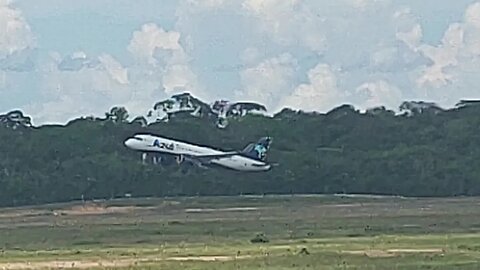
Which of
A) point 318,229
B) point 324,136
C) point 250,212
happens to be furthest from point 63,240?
point 324,136

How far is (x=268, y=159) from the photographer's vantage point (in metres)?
153

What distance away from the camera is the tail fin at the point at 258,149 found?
14838cm

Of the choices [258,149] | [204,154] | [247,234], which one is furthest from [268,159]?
[247,234]

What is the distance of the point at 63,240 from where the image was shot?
250 ft

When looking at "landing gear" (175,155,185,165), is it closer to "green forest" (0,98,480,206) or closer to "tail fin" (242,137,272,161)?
"green forest" (0,98,480,206)

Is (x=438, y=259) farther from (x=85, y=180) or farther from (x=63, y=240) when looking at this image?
(x=85, y=180)

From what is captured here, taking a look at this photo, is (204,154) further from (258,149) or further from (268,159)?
(268,159)

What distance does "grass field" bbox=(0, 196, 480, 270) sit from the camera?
5206 cm

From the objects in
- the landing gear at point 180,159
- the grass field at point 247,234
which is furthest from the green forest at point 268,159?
the grass field at point 247,234

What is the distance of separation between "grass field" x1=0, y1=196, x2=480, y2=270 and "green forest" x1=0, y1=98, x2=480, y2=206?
10.2m

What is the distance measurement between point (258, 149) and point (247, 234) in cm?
6993

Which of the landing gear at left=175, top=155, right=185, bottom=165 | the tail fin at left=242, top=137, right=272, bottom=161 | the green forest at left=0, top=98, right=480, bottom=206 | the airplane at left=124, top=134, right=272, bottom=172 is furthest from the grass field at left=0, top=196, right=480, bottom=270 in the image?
the landing gear at left=175, top=155, right=185, bottom=165

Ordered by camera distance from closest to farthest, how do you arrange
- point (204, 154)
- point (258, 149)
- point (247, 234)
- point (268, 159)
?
point (247, 234), point (258, 149), point (204, 154), point (268, 159)

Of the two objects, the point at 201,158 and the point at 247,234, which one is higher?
the point at 201,158
